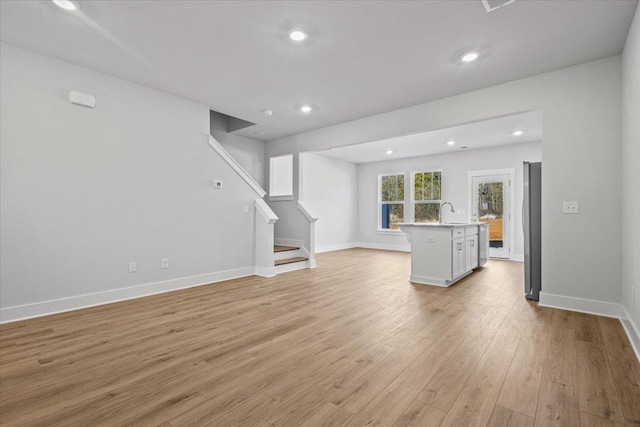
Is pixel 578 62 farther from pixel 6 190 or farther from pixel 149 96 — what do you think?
pixel 6 190

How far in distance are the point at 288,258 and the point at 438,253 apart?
279 cm

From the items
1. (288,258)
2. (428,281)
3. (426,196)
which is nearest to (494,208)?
(426,196)

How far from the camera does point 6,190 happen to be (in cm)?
292

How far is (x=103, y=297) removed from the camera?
3512 millimetres

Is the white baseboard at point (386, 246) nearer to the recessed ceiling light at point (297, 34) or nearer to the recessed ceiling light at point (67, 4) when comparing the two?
the recessed ceiling light at point (297, 34)

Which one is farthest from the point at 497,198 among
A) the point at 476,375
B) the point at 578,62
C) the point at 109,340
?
the point at 109,340

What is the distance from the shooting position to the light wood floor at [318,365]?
1583 mm

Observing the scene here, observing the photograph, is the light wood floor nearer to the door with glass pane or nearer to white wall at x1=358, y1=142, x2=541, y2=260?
the door with glass pane

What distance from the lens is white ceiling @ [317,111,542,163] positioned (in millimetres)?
5312

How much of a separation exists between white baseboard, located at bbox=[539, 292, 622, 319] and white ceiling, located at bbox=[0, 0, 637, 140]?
254 cm

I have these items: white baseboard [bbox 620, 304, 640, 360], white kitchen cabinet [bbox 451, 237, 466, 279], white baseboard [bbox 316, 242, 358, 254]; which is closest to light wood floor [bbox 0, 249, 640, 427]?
white baseboard [bbox 620, 304, 640, 360]

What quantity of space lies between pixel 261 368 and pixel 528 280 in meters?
3.49

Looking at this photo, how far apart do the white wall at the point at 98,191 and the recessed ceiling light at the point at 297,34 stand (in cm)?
227

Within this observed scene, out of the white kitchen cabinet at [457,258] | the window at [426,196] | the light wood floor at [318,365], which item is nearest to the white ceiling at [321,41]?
the white kitchen cabinet at [457,258]
